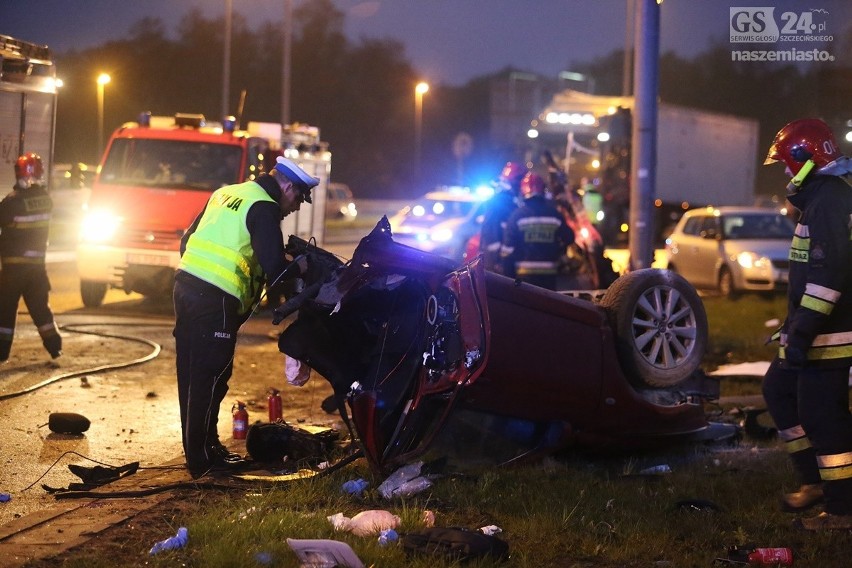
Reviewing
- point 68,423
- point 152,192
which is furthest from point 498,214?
point 152,192

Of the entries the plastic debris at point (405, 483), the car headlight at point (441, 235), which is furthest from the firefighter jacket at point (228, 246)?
the car headlight at point (441, 235)

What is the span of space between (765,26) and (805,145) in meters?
7.86

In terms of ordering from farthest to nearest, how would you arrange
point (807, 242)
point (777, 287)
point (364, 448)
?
point (777, 287) → point (364, 448) → point (807, 242)

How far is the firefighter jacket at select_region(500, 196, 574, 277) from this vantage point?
10.4m

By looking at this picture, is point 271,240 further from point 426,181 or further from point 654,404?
point 426,181

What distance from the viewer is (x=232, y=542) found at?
15.9 feet

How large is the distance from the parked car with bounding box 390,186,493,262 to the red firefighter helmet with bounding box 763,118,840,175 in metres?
11.8

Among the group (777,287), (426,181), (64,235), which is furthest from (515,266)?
(426,181)

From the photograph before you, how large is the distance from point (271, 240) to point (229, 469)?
1331 mm

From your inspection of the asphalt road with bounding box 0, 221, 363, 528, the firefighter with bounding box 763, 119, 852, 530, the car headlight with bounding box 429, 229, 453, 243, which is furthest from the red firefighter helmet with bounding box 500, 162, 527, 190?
the car headlight with bounding box 429, 229, 453, 243

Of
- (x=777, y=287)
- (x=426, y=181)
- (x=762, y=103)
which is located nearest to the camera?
(x=777, y=287)

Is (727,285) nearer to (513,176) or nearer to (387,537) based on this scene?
(513,176)

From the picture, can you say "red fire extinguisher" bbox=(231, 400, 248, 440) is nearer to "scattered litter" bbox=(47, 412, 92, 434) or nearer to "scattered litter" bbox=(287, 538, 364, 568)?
"scattered litter" bbox=(47, 412, 92, 434)

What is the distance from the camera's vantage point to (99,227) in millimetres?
14492
